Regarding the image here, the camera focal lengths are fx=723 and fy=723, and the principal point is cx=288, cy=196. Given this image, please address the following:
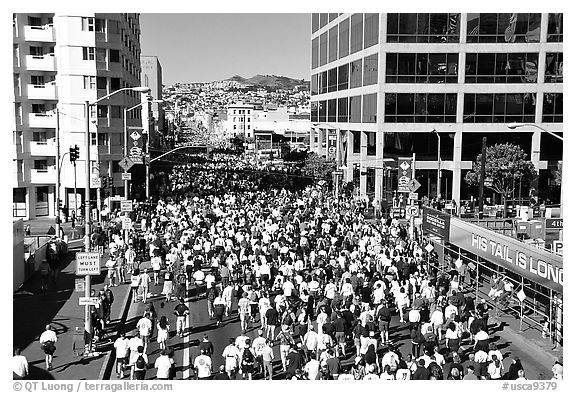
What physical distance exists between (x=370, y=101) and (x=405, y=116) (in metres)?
3.72

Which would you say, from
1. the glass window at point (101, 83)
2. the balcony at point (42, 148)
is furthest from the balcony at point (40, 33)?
the balcony at point (42, 148)

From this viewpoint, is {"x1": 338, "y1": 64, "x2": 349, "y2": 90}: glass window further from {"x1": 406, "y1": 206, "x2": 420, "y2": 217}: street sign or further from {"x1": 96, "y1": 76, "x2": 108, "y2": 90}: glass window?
{"x1": 96, "y1": 76, "x2": 108, "y2": 90}: glass window

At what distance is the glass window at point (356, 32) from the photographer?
62719 mm

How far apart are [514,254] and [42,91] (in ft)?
133

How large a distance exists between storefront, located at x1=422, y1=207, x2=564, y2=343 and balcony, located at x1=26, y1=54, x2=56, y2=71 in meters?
33.6

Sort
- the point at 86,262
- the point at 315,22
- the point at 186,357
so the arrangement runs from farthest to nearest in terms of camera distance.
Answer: the point at 315,22 → the point at 86,262 → the point at 186,357

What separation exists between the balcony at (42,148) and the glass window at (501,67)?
32.1 metres

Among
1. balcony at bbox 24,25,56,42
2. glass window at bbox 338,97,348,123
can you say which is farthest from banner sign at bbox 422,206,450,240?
glass window at bbox 338,97,348,123

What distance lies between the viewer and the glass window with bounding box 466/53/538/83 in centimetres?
5591

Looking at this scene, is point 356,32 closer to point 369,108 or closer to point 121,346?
point 369,108

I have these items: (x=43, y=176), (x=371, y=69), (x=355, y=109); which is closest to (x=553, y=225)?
(x=371, y=69)

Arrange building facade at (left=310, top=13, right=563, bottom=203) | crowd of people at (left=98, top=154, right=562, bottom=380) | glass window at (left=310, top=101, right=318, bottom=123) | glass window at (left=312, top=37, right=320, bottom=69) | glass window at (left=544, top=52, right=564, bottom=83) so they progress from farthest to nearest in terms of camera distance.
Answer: glass window at (left=310, top=101, right=318, bottom=123), glass window at (left=312, top=37, right=320, bottom=69), glass window at (left=544, top=52, right=564, bottom=83), building facade at (left=310, top=13, right=563, bottom=203), crowd of people at (left=98, top=154, right=562, bottom=380)

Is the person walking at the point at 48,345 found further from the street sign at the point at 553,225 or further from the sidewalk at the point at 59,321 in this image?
the street sign at the point at 553,225

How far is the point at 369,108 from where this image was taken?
60.2 metres
